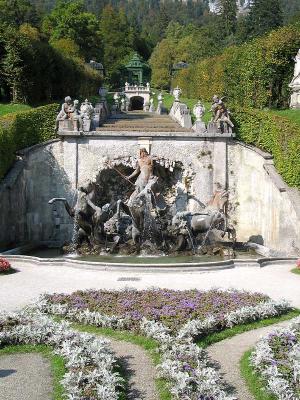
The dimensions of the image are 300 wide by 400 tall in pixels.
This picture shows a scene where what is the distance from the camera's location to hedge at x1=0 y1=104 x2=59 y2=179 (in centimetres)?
2431

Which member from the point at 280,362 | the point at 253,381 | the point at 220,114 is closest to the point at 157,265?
the point at 280,362

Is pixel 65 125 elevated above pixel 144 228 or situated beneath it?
elevated above

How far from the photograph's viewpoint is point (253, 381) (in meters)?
8.63

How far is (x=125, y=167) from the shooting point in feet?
87.6

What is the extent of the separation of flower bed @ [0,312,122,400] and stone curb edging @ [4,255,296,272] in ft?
21.4

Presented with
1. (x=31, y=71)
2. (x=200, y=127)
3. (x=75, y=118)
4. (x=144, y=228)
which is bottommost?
(x=144, y=228)

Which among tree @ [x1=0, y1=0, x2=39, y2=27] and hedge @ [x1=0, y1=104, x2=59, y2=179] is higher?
tree @ [x1=0, y1=0, x2=39, y2=27]

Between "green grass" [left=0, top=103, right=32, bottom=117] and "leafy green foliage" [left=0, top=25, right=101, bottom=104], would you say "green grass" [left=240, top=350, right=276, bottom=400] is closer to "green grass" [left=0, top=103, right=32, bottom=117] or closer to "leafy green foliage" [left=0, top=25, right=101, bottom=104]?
"green grass" [left=0, top=103, right=32, bottom=117]

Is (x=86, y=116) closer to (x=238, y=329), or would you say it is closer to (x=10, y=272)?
(x=10, y=272)

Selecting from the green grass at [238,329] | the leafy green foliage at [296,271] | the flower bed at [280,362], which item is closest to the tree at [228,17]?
the leafy green foliage at [296,271]

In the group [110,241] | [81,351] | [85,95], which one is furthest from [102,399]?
[85,95]

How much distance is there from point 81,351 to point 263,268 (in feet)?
35.1

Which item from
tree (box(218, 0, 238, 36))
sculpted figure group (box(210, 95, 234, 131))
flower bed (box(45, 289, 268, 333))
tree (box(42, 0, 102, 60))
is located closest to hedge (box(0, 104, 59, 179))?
sculpted figure group (box(210, 95, 234, 131))

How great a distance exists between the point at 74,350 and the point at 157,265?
8.72 meters
